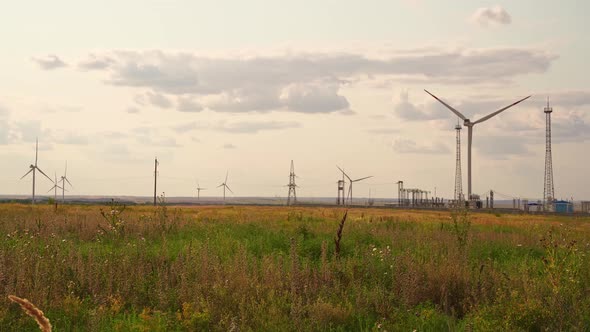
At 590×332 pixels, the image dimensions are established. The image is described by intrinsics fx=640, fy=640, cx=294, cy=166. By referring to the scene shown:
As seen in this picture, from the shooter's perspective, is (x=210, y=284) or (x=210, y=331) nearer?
(x=210, y=331)

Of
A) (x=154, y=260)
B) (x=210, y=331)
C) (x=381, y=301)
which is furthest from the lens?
(x=154, y=260)

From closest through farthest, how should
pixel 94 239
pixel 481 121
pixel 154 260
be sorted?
pixel 154 260 < pixel 94 239 < pixel 481 121

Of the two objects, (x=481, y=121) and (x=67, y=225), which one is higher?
(x=481, y=121)

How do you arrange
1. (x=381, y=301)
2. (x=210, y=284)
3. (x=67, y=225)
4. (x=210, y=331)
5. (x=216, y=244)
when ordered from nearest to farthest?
(x=210, y=331) < (x=381, y=301) < (x=210, y=284) < (x=216, y=244) < (x=67, y=225)

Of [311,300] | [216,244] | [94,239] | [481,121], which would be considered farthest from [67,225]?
[481,121]

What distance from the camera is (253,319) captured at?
9.68 m

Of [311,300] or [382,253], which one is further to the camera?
[382,253]

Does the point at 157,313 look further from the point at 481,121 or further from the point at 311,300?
the point at 481,121

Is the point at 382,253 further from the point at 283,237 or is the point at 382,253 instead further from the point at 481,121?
the point at 481,121

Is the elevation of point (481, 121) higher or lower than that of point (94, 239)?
higher

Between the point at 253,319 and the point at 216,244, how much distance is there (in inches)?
356

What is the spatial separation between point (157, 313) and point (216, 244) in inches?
337

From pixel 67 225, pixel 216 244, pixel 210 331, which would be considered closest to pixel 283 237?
pixel 216 244

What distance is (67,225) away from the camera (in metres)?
22.2
